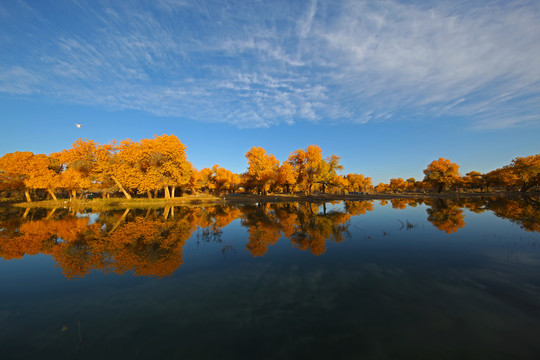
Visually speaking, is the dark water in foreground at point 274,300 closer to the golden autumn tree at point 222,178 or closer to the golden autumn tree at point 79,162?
the golden autumn tree at point 79,162

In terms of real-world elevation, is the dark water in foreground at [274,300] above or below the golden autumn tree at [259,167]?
below

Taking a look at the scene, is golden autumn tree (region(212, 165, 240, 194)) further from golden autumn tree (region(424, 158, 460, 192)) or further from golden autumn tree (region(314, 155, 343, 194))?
golden autumn tree (region(424, 158, 460, 192))

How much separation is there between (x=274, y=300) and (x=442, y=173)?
94611 millimetres

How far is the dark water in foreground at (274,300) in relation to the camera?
5.05 metres

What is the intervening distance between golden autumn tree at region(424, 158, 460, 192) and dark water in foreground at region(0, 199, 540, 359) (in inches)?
2962

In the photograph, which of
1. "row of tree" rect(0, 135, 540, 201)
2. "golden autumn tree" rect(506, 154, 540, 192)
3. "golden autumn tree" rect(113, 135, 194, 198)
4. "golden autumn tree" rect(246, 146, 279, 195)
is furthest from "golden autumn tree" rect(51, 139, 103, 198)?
"golden autumn tree" rect(506, 154, 540, 192)

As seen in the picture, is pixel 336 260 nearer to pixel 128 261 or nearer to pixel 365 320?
pixel 365 320

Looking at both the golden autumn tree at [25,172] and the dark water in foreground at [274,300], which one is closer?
the dark water in foreground at [274,300]

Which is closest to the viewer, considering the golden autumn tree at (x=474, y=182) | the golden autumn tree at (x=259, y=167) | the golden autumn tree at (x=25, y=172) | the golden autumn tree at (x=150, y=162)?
the golden autumn tree at (x=150, y=162)

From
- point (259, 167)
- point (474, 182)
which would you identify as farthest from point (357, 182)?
point (259, 167)

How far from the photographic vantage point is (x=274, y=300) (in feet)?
A: 23.6

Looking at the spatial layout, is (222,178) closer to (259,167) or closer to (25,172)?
(259,167)

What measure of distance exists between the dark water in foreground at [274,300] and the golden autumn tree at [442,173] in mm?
75246

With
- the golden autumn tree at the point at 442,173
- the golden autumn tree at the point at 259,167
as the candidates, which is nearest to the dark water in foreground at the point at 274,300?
the golden autumn tree at the point at 259,167
